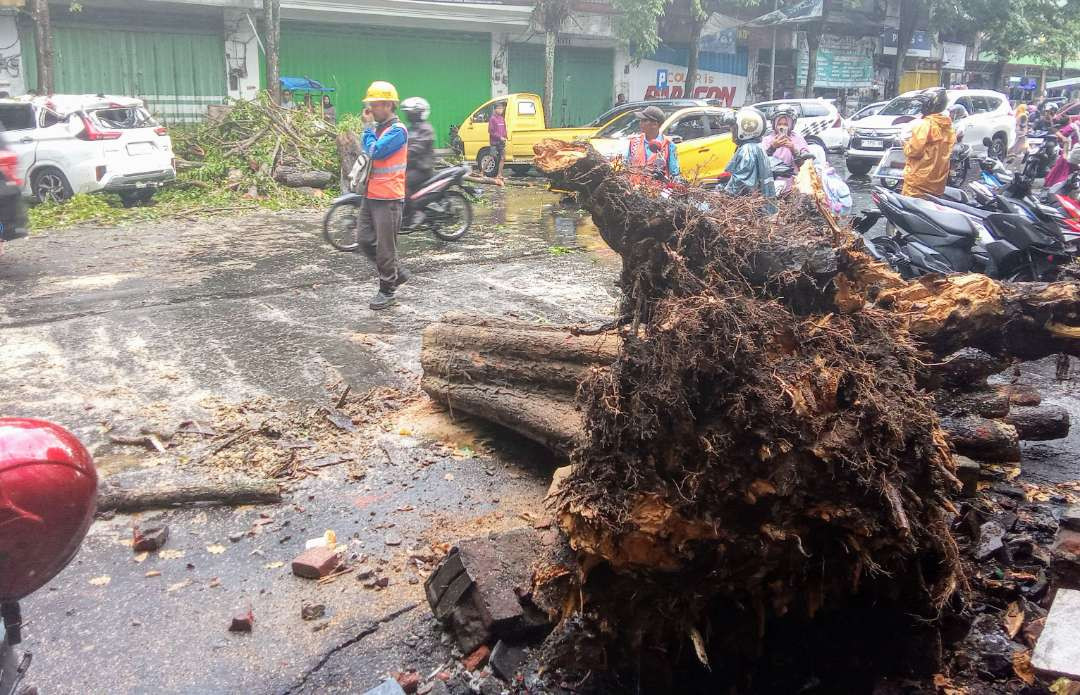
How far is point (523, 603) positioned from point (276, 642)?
94 cm

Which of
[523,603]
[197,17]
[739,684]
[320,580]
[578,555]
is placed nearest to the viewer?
[578,555]

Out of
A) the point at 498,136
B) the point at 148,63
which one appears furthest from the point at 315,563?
the point at 148,63

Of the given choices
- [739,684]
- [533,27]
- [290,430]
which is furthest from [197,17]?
[739,684]

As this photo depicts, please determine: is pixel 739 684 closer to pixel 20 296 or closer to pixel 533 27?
pixel 20 296

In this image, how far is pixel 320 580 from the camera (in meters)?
3.52

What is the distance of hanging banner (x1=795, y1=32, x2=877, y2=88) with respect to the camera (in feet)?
105

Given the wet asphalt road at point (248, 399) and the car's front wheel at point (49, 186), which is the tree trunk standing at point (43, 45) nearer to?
the car's front wheel at point (49, 186)

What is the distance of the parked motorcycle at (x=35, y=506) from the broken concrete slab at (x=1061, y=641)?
2.70 meters

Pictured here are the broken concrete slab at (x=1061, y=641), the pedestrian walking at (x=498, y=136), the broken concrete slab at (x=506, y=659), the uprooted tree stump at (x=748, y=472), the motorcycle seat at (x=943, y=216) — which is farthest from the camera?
the pedestrian walking at (x=498, y=136)

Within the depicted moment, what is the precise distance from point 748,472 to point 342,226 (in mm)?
7803

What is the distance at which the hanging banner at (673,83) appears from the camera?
28.3 metres

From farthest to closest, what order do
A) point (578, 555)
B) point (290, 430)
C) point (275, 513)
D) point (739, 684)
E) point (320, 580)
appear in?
1. point (290, 430)
2. point (275, 513)
3. point (320, 580)
4. point (739, 684)
5. point (578, 555)

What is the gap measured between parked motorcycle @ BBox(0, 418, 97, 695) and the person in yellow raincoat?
856 centimetres

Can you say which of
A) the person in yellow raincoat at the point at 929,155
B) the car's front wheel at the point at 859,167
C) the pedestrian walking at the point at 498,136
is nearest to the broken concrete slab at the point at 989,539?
the person in yellow raincoat at the point at 929,155
